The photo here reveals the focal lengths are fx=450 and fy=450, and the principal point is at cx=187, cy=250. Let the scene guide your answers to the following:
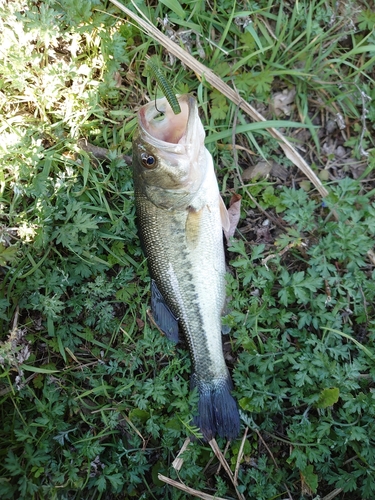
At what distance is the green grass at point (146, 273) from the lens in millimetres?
3275

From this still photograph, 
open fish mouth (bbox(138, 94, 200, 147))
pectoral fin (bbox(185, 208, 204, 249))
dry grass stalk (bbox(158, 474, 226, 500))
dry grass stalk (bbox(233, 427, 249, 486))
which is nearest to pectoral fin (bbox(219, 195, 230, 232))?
pectoral fin (bbox(185, 208, 204, 249))

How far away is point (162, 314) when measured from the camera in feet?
10.8

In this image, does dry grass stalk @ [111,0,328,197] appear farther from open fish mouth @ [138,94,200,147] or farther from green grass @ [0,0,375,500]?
open fish mouth @ [138,94,200,147]

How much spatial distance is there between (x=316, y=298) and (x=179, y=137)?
1.57 meters

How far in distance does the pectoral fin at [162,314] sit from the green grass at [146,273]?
5.6 inches

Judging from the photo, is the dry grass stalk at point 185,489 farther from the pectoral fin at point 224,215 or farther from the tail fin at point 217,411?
the pectoral fin at point 224,215

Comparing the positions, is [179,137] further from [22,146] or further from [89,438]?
[89,438]

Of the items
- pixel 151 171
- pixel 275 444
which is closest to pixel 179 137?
pixel 151 171

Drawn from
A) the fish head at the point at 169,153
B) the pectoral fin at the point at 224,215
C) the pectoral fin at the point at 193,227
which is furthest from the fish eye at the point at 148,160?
the pectoral fin at the point at 224,215

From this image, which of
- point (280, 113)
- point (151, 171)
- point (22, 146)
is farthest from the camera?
point (280, 113)

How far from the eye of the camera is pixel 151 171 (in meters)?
2.94

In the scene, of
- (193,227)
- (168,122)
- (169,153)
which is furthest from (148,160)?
(193,227)

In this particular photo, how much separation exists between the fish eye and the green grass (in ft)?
1.73

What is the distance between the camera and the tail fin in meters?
3.29
